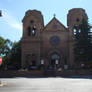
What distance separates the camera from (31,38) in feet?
139

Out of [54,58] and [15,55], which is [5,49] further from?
[54,58]

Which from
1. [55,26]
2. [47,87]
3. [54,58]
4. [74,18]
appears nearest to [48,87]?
[47,87]

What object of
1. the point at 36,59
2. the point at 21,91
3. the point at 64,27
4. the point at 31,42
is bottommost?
the point at 21,91

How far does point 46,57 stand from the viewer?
135 feet

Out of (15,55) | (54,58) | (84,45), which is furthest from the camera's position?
(15,55)

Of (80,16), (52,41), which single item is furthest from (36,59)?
(80,16)

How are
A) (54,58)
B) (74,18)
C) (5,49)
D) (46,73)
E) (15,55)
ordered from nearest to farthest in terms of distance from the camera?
(46,73), (54,58), (74,18), (15,55), (5,49)

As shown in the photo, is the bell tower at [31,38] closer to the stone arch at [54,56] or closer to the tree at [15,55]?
the stone arch at [54,56]

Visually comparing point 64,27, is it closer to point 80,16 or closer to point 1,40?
point 80,16

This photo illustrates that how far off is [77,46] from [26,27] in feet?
47.6

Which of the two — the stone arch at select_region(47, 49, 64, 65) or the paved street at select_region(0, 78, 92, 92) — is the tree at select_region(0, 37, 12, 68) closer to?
the stone arch at select_region(47, 49, 64, 65)

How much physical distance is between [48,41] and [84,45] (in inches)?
411

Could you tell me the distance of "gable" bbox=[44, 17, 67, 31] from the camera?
4244cm

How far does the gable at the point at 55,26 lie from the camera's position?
42438 mm
